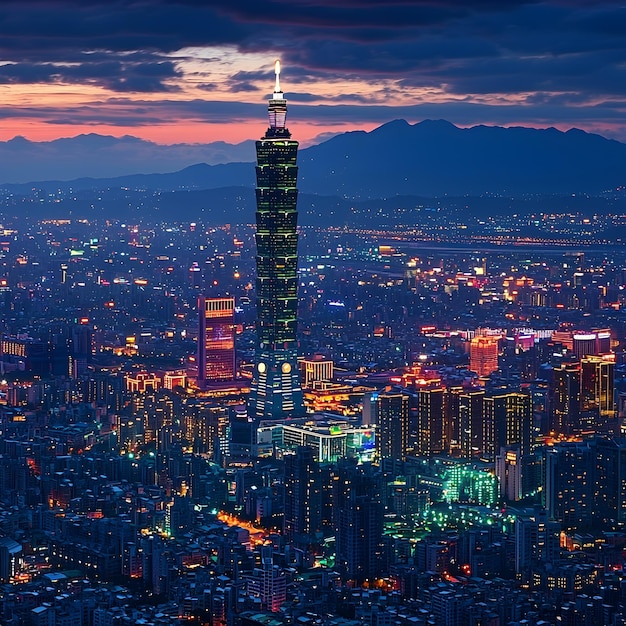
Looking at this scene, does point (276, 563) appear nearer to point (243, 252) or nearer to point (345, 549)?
point (345, 549)

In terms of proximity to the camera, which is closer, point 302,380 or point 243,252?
point 302,380

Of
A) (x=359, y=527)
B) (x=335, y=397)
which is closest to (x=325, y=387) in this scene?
(x=335, y=397)

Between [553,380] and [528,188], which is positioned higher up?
[528,188]

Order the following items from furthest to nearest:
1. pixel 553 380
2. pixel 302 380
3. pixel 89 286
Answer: pixel 89 286 < pixel 302 380 < pixel 553 380

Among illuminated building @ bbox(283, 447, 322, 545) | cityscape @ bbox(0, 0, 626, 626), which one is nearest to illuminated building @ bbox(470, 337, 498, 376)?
cityscape @ bbox(0, 0, 626, 626)

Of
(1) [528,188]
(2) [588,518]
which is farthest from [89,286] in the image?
(2) [588,518]

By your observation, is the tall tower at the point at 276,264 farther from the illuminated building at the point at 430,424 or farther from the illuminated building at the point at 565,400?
the illuminated building at the point at 565,400
